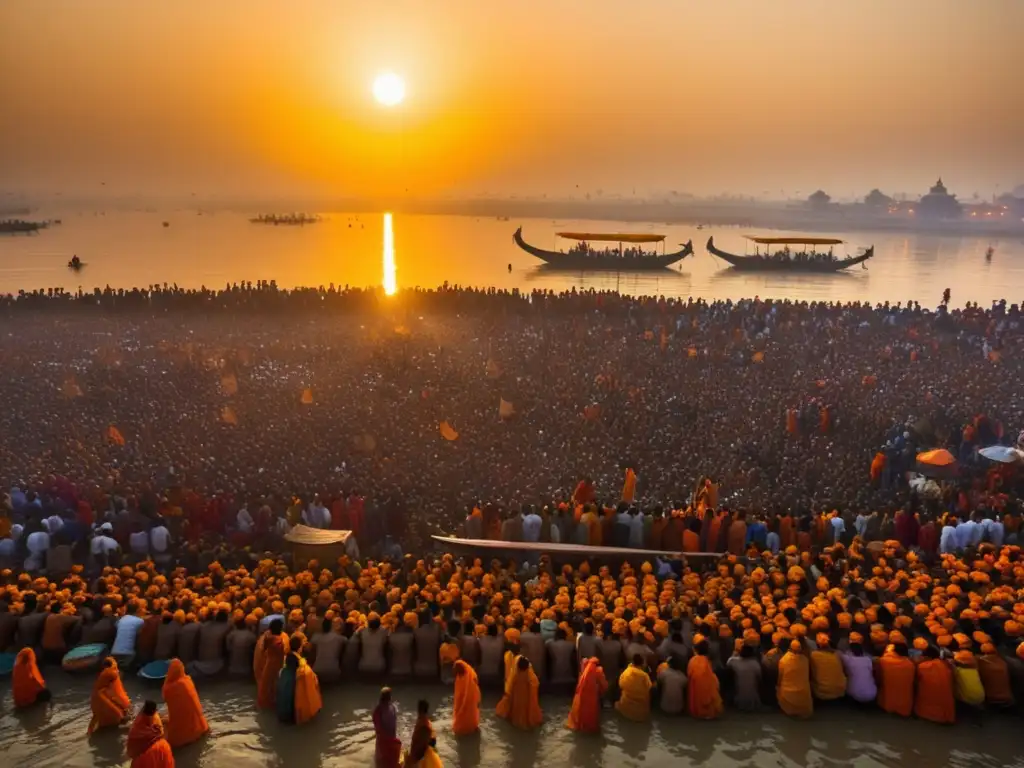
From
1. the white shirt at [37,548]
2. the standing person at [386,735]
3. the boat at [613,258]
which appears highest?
the boat at [613,258]

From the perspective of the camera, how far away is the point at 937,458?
11.8 m

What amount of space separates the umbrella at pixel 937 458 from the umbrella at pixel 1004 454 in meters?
0.48

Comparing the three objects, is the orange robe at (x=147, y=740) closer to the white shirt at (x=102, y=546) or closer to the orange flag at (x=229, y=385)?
the white shirt at (x=102, y=546)

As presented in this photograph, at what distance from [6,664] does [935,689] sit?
8.79 meters

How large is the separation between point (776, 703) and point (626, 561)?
250cm

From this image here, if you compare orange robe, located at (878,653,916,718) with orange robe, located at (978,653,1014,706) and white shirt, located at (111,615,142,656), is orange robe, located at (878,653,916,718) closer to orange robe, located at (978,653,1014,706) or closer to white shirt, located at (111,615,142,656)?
orange robe, located at (978,653,1014,706)

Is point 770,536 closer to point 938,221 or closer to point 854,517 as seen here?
point 854,517

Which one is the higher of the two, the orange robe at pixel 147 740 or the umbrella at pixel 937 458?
the umbrella at pixel 937 458

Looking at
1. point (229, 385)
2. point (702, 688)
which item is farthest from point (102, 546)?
point (702, 688)

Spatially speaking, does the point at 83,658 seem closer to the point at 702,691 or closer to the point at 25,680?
the point at 25,680

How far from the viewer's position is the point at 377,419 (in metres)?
14.5

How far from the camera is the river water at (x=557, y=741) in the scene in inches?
270

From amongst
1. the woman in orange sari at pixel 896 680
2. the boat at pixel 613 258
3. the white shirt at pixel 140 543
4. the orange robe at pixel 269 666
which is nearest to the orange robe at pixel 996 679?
the woman in orange sari at pixel 896 680

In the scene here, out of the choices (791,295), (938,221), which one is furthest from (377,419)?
(938,221)
